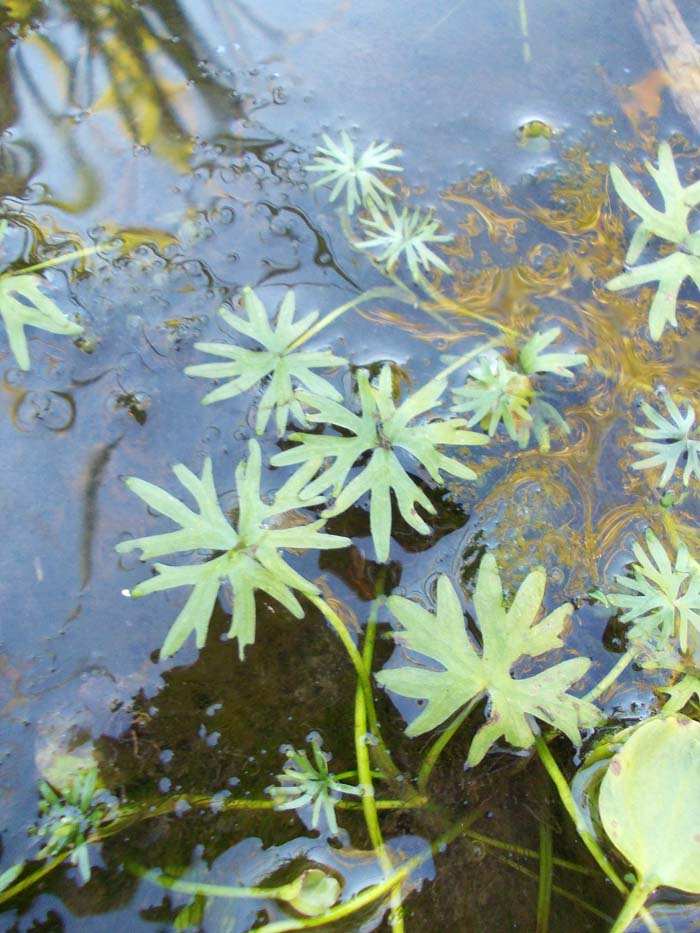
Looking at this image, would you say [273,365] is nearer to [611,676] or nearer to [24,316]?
[24,316]

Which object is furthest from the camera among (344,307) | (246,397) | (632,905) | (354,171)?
(354,171)

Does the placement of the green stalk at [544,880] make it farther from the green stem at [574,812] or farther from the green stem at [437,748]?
the green stem at [437,748]

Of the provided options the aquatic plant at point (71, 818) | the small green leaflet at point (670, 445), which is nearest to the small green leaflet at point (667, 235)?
the small green leaflet at point (670, 445)

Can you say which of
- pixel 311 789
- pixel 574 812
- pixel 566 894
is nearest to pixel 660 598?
pixel 574 812

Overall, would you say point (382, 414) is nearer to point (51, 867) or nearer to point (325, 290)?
point (325, 290)

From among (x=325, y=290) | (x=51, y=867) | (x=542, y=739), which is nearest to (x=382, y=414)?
(x=325, y=290)

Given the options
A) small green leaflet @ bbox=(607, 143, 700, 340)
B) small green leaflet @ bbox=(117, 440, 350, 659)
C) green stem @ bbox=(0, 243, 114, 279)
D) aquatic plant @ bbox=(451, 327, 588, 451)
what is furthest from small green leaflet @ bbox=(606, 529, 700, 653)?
green stem @ bbox=(0, 243, 114, 279)
